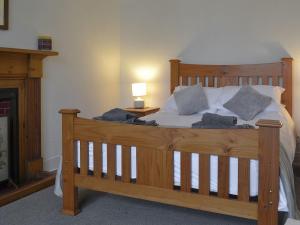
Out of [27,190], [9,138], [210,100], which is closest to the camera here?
[27,190]

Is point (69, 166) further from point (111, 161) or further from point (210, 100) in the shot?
point (210, 100)

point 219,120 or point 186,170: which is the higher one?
point 219,120

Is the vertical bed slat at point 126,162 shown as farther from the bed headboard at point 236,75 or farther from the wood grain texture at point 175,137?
the bed headboard at point 236,75

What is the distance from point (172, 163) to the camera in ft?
7.00

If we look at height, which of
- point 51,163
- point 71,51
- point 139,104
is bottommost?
point 51,163

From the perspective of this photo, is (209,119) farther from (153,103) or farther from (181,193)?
(153,103)

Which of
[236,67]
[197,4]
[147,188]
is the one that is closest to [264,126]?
[147,188]

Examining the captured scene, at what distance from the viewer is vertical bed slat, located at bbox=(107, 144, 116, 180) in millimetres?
2299

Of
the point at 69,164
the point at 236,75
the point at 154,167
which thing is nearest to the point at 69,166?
the point at 69,164

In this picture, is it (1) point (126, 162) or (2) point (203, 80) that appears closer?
(1) point (126, 162)

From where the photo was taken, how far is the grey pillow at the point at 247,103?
3215mm

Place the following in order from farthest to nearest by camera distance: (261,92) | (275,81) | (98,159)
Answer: (275,81) → (261,92) → (98,159)

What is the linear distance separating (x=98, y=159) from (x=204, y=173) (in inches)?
30.6

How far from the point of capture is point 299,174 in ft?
11.0
